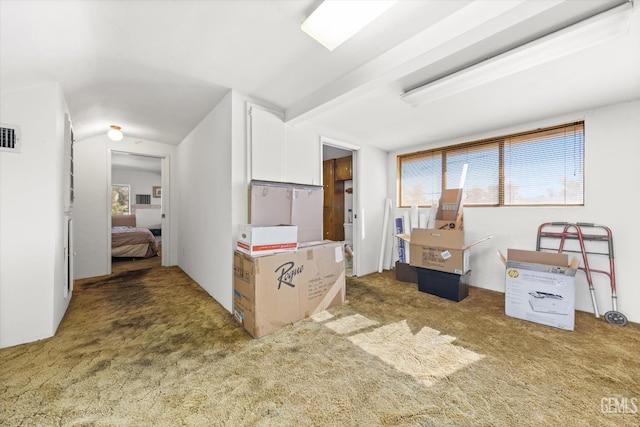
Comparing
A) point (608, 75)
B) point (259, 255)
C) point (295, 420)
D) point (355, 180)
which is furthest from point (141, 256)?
point (608, 75)

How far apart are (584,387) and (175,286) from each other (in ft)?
13.7

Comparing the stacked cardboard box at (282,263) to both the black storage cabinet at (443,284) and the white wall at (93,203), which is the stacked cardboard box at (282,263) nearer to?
the black storage cabinet at (443,284)

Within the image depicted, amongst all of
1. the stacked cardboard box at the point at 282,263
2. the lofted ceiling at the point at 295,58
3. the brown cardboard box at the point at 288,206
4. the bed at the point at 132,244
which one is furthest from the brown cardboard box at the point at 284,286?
the bed at the point at 132,244

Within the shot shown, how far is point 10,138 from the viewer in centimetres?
187

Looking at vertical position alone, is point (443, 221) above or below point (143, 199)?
below

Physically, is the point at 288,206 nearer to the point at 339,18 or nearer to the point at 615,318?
the point at 339,18

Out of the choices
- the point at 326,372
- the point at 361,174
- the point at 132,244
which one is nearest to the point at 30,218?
the point at 326,372

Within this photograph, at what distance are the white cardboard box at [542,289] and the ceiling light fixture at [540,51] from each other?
6.05ft

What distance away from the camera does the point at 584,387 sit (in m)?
1.47

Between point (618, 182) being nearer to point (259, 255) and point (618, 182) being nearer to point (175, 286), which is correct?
point (259, 255)

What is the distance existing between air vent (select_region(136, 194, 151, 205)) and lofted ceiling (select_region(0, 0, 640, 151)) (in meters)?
6.37

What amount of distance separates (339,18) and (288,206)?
1.78 metres

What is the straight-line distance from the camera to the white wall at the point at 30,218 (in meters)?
1.86

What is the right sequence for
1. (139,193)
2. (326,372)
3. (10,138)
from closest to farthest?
(326,372) → (10,138) → (139,193)
